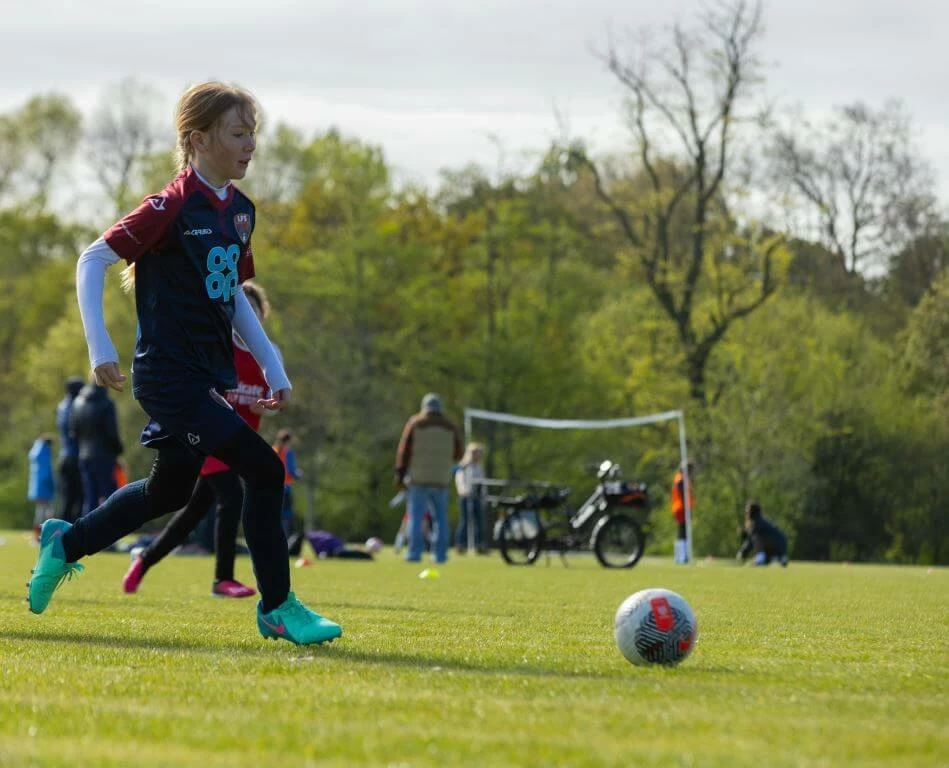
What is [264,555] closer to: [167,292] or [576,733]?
[167,292]

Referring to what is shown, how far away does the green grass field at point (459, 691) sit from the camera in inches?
150

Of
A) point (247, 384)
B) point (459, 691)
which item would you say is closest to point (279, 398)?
point (459, 691)

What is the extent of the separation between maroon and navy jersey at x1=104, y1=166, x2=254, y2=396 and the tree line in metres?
35.4

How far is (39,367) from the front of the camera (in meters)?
54.7

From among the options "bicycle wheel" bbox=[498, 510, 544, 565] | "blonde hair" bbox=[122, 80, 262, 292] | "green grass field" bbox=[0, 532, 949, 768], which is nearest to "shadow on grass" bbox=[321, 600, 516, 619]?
"green grass field" bbox=[0, 532, 949, 768]

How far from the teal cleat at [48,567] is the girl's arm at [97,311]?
1081mm

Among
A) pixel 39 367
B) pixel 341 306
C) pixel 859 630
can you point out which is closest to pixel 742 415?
pixel 341 306

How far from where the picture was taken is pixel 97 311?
258 inches

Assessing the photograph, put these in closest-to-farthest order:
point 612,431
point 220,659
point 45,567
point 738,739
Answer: point 738,739 → point 220,659 → point 45,567 → point 612,431

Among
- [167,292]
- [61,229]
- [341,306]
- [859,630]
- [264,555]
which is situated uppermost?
[61,229]

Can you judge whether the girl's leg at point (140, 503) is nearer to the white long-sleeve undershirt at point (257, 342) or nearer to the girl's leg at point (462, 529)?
the white long-sleeve undershirt at point (257, 342)

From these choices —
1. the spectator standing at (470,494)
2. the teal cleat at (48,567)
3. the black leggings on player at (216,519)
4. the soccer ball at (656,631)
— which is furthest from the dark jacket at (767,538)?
the soccer ball at (656,631)

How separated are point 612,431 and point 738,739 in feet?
145

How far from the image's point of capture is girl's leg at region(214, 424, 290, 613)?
6492 millimetres
